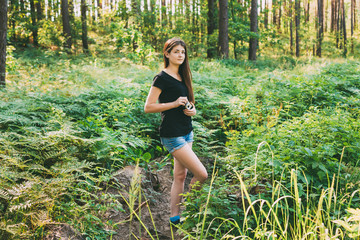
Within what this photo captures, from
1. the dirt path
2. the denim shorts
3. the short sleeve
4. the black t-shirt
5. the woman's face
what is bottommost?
the dirt path

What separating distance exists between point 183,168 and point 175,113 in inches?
28.3

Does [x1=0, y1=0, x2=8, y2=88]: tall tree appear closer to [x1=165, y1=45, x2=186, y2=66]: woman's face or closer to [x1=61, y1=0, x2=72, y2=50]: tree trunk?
[x1=165, y1=45, x2=186, y2=66]: woman's face

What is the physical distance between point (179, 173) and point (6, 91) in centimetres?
534

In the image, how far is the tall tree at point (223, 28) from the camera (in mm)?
14572

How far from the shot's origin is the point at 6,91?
6.46m

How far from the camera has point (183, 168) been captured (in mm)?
3398

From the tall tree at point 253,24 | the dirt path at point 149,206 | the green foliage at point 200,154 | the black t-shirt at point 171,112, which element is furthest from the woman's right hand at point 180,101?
the tall tree at point 253,24

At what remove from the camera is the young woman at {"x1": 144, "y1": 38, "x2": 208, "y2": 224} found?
10.4 ft

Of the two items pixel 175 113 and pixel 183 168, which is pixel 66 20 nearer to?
pixel 175 113

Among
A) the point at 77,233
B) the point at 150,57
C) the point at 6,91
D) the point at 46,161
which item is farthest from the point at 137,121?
the point at 150,57

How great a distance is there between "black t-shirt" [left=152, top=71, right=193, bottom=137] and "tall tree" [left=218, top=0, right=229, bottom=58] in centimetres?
1216

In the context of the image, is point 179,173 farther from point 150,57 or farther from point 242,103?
point 150,57

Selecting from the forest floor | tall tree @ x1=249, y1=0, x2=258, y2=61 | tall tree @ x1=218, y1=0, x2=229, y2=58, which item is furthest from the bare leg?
tall tree @ x1=249, y1=0, x2=258, y2=61

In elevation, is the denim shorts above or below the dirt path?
above
